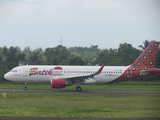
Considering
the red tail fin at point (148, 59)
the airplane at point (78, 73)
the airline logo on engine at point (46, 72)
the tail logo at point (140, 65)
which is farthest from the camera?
the red tail fin at point (148, 59)

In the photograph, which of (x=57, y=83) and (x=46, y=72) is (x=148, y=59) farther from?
(x=46, y=72)

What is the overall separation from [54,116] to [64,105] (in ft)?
15.0

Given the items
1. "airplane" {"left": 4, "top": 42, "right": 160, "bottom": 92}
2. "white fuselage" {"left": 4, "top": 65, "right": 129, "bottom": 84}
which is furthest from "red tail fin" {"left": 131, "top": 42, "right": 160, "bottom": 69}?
"white fuselage" {"left": 4, "top": 65, "right": 129, "bottom": 84}

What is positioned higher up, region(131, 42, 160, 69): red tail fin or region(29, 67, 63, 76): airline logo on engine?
region(131, 42, 160, 69): red tail fin

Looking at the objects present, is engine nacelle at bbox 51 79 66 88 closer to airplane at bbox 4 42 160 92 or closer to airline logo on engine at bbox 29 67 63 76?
airplane at bbox 4 42 160 92

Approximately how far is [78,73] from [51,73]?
3.76 meters

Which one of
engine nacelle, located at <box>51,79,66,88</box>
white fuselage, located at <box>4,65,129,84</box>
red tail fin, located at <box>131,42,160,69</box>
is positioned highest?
red tail fin, located at <box>131,42,160,69</box>

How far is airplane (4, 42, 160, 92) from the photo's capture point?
3086 centimetres

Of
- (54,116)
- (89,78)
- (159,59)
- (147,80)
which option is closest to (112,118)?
(54,116)

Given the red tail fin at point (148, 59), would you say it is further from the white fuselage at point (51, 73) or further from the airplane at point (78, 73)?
the white fuselage at point (51, 73)

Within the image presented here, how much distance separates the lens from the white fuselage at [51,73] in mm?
31203

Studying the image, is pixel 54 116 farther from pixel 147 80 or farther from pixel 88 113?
pixel 147 80

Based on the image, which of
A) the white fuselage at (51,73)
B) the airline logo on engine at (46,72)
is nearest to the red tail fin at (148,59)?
the white fuselage at (51,73)

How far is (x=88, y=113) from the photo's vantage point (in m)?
16.4
